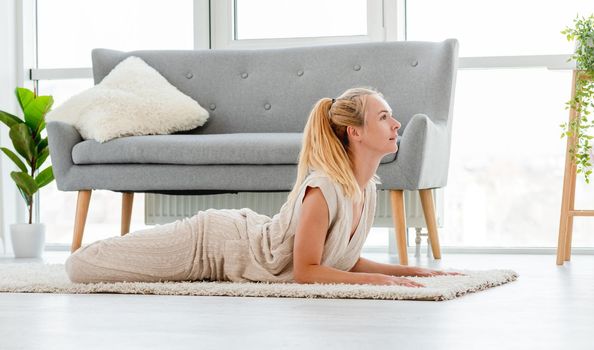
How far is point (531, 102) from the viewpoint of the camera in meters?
4.24

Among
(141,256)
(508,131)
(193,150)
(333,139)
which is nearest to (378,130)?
(333,139)

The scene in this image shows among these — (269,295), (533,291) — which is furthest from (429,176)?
(269,295)

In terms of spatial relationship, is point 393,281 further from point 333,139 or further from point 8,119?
point 8,119

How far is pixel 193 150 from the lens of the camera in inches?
140

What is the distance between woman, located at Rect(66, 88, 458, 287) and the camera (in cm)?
242

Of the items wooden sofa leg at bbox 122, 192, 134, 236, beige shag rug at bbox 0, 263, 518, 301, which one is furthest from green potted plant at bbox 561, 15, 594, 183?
wooden sofa leg at bbox 122, 192, 134, 236

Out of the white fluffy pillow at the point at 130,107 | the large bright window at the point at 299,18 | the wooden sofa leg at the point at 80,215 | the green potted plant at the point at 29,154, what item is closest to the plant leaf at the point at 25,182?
the green potted plant at the point at 29,154

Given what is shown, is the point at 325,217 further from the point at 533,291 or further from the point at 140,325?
the point at 140,325

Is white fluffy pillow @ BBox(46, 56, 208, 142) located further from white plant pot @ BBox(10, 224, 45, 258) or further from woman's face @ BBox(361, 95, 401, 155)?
woman's face @ BBox(361, 95, 401, 155)

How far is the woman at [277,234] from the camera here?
7.93ft

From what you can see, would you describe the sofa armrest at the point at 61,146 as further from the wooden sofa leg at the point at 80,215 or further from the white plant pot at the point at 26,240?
the white plant pot at the point at 26,240

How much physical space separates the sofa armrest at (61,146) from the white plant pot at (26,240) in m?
0.60

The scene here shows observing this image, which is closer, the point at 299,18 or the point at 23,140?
the point at 23,140

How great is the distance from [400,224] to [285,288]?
3.69 feet
